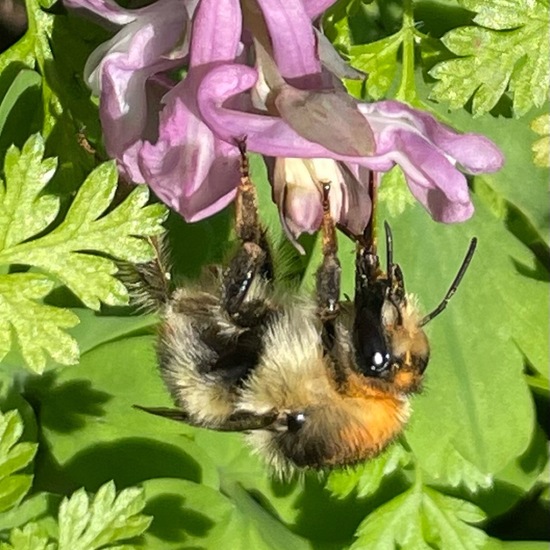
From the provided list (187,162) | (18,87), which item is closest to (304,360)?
(187,162)

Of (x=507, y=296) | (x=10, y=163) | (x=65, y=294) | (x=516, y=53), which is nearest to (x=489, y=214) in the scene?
(x=507, y=296)

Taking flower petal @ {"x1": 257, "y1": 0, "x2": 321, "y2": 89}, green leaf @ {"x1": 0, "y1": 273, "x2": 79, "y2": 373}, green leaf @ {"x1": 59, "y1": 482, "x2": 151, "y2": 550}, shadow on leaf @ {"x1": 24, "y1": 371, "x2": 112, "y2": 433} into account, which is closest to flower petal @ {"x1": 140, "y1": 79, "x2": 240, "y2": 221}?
flower petal @ {"x1": 257, "y1": 0, "x2": 321, "y2": 89}

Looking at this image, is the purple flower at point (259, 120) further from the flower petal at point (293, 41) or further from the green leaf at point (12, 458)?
the green leaf at point (12, 458)

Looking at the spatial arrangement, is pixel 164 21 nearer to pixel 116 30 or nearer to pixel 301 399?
pixel 116 30

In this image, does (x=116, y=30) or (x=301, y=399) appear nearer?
(x=301, y=399)

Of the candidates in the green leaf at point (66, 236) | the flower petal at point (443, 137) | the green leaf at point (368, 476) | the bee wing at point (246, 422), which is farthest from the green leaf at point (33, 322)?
the green leaf at point (368, 476)

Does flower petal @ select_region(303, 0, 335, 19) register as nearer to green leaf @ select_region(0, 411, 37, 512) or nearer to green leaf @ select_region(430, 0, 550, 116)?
green leaf @ select_region(430, 0, 550, 116)
